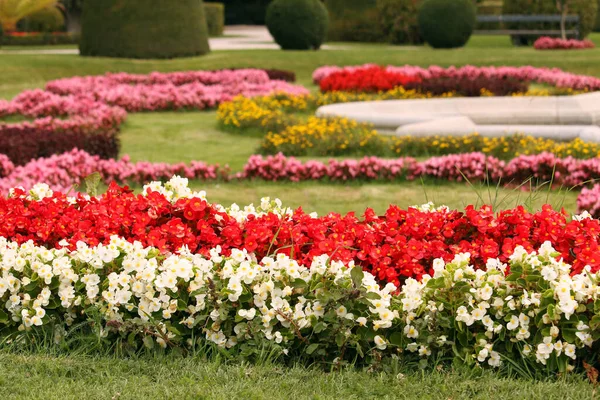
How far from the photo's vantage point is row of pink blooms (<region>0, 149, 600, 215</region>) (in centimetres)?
809

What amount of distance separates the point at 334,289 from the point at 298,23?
1856cm

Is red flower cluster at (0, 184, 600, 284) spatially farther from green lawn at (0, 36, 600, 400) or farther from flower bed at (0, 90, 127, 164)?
flower bed at (0, 90, 127, 164)

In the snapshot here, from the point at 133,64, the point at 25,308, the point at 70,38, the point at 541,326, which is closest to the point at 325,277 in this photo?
the point at 541,326

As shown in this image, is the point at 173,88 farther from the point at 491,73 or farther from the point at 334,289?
the point at 334,289

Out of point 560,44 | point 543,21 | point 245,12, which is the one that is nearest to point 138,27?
point 560,44

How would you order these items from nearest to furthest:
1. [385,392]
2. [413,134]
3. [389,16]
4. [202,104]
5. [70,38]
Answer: [385,392]
[413,134]
[202,104]
[389,16]
[70,38]

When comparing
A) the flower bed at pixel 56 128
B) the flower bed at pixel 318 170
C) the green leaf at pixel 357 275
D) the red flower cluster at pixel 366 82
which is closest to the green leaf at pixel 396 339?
the green leaf at pixel 357 275

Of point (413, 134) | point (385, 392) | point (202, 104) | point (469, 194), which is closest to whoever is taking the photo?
point (385, 392)

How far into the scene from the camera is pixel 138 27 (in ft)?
61.4

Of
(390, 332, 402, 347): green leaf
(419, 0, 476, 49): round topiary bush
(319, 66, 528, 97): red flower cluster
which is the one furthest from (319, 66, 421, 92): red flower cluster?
(390, 332, 402, 347): green leaf

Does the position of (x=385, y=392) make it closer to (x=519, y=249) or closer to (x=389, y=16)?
(x=519, y=249)

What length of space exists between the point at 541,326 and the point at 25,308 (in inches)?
85.3

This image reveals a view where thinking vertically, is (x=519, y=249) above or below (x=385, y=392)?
above

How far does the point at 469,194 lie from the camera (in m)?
7.70
